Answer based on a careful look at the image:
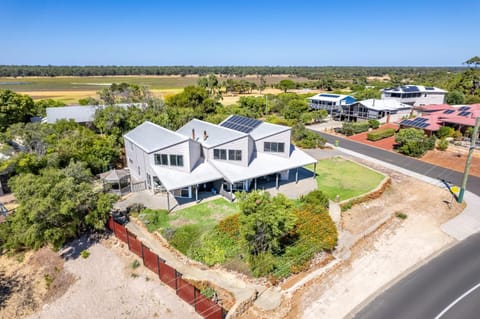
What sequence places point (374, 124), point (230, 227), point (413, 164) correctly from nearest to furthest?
point (230, 227) < point (413, 164) < point (374, 124)

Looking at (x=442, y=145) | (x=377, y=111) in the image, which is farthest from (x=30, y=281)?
(x=377, y=111)

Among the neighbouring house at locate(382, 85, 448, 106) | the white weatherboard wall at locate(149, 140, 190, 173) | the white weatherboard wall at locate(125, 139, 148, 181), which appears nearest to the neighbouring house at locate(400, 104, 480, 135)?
the neighbouring house at locate(382, 85, 448, 106)

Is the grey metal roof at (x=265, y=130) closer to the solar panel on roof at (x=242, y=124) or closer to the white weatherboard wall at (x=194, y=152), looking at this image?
the solar panel on roof at (x=242, y=124)

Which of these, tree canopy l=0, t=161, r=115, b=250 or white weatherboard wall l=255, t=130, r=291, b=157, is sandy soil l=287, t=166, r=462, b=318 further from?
tree canopy l=0, t=161, r=115, b=250

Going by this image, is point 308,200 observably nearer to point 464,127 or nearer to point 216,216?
point 216,216

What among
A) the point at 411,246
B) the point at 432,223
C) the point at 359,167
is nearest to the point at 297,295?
the point at 411,246

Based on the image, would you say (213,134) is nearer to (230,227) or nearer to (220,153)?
(220,153)
